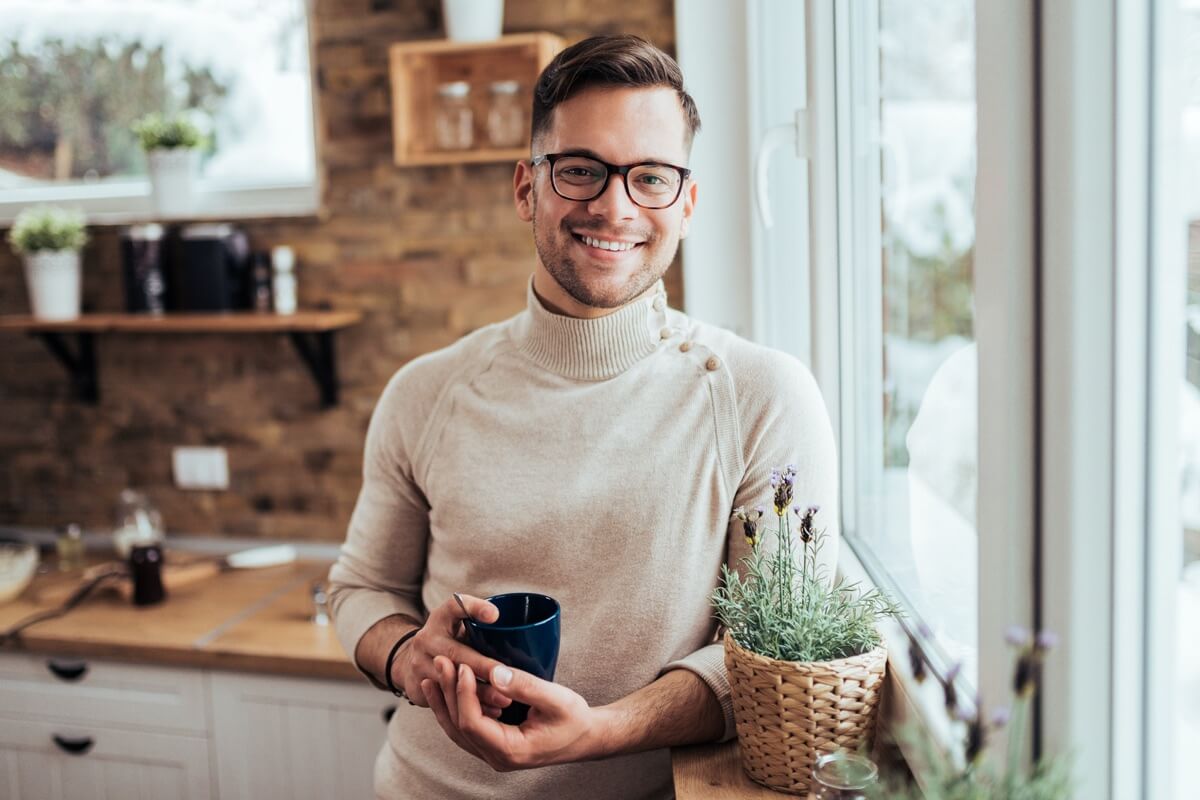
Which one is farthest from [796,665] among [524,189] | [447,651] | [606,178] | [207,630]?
[207,630]

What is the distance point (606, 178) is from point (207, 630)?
1414 millimetres

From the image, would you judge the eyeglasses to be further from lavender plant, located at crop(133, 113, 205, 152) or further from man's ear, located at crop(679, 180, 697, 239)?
lavender plant, located at crop(133, 113, 205, 152)

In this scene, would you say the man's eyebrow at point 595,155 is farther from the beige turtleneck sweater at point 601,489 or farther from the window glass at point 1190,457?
the window glass at point 1190,457

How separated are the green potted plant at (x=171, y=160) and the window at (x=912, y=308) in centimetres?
167

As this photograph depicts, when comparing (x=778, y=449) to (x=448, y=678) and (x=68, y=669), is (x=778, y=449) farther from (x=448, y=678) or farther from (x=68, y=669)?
(x=68, y=669)

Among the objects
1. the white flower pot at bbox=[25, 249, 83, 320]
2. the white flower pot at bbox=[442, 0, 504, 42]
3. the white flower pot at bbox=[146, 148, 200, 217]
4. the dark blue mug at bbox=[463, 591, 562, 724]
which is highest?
the white flower pot at bbox=[442, 0, 504, 42]

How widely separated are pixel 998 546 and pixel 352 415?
206 cm

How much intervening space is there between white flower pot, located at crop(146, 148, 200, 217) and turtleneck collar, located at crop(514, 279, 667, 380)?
4.95 feet

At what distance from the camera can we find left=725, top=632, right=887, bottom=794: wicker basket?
990 mm

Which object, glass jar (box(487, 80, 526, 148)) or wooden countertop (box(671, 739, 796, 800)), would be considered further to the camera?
glass jar (box(487, 80, 526, 148))

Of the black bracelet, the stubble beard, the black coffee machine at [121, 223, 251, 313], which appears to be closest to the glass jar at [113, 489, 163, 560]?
the black coffee machine at [121, 223, 251, 313]

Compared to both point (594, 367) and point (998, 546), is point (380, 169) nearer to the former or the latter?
point (594, 367)

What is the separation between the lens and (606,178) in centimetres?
131

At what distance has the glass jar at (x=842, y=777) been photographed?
2.83 feet
